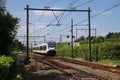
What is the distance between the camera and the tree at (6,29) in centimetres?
2692

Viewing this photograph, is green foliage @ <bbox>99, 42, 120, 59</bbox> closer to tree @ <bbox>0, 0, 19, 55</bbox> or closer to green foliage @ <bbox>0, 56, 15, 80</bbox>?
tree @ <bbox>0, 0, 19, 55</bbox>

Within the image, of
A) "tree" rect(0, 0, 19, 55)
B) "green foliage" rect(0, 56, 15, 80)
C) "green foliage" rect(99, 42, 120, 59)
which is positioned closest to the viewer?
"green foliage" rect(0, 56, 15, 80)

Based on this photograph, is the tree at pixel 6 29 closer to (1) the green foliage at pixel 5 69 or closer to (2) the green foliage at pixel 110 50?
(1) the green foliage at pixel 5 69

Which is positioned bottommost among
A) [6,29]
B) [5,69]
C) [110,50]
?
[5,69]

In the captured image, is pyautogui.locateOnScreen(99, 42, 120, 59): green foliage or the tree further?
pyautogui.locateOnScreen(99, 42, 120, 59): green foliage

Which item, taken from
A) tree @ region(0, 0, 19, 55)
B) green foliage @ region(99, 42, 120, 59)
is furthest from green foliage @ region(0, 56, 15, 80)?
green foliage @ region(99, 42, 120, 59)

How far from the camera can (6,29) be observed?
88.6 ft

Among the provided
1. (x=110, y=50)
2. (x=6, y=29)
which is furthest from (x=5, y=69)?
(x=110, y=50)

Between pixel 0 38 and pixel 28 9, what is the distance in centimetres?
2025

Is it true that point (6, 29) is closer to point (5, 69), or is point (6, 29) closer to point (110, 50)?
point (5, 69)

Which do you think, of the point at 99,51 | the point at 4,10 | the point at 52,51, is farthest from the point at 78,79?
the point at 52,51

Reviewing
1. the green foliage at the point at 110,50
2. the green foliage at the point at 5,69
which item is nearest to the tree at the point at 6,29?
the green foliage at the point at 5,69

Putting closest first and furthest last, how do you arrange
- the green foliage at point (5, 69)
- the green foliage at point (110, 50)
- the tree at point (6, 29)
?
the green foliage at point (5, 69)
the tree at point (6, 29)
the green foliage at point (110, 50)

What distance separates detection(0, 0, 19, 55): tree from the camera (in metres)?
26.9
